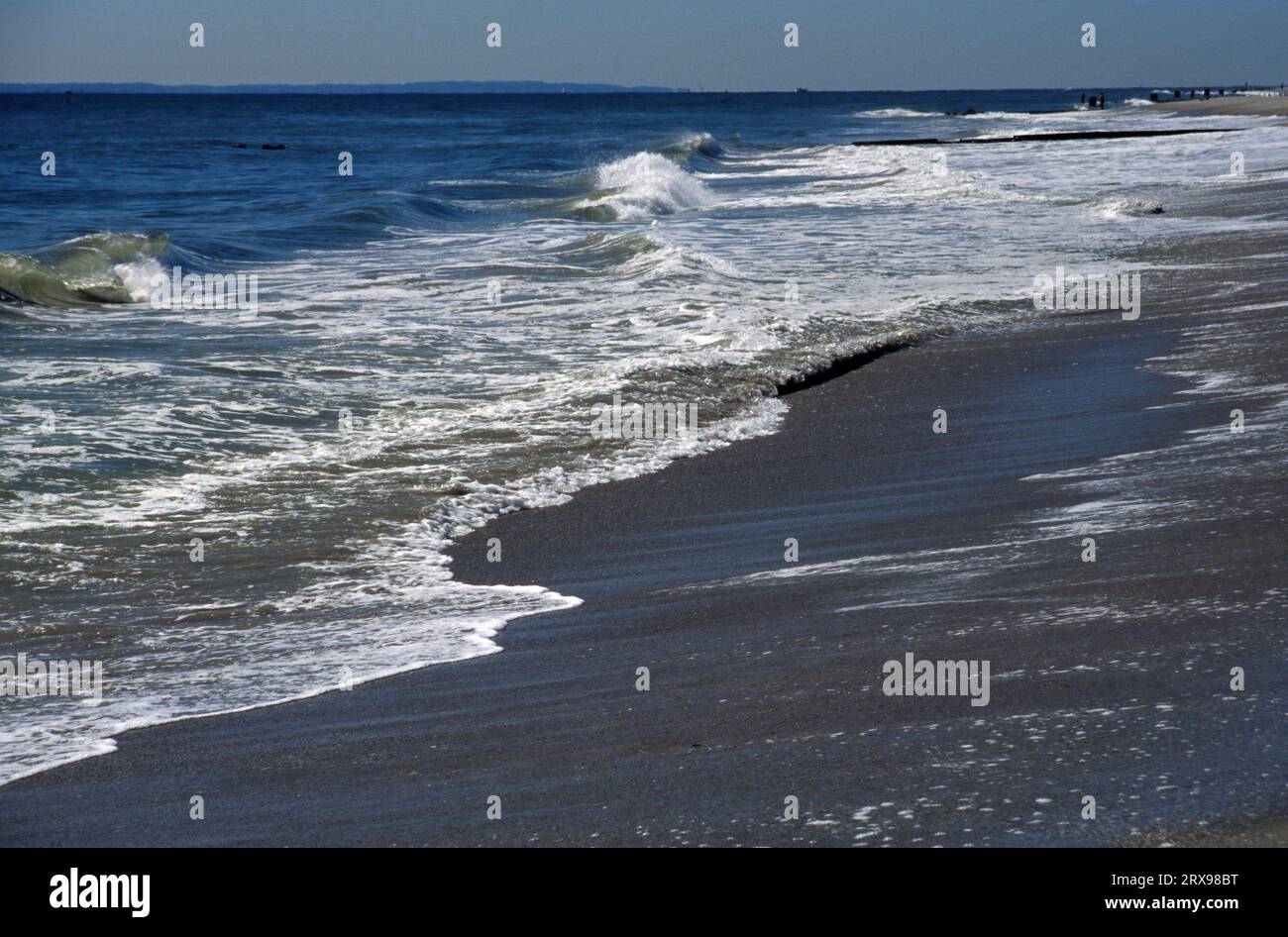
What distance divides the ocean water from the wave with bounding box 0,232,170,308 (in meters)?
0.07

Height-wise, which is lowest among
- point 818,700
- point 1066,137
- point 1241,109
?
point 818,700

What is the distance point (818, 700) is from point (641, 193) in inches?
1160

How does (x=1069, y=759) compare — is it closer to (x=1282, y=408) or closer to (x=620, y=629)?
(x=620, y=629)

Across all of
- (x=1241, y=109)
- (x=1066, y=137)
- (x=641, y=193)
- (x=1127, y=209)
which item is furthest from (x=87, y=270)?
(x=1241, y=109)

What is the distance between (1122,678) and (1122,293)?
11550 mm

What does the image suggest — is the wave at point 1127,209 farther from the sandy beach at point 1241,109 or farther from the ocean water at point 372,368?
the sandy beach at point 1241,109

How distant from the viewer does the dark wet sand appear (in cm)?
351

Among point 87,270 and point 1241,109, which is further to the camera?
point 1241,109

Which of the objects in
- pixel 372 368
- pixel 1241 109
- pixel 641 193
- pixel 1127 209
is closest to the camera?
pixel 372 368

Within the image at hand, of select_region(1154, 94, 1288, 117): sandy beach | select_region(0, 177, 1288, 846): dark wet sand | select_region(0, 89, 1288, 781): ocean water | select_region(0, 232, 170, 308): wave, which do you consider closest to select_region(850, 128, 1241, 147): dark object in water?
select_region(1154, 94, 1288, 117): sandy beach

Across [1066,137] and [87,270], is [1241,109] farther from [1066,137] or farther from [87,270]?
[87,270]

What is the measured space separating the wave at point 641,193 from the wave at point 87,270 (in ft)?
35.5

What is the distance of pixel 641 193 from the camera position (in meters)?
32.9

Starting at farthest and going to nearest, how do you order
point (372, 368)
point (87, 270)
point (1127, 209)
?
point (1127, 209) → point (87, 270) → point (372, 368)
